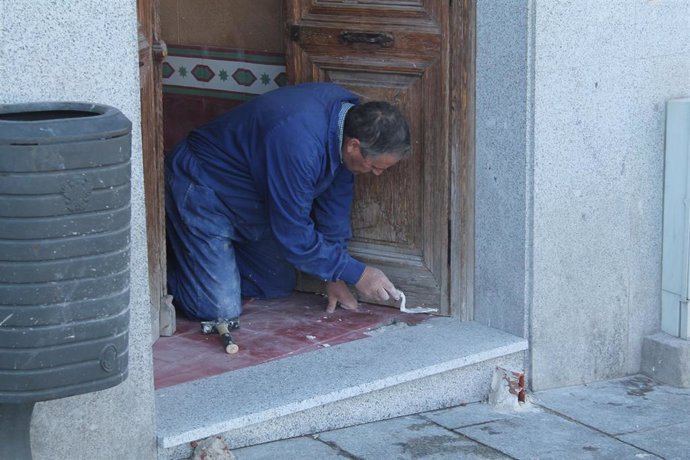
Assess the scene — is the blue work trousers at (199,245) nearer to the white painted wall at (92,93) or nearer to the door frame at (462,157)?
the door frame at (462,157)

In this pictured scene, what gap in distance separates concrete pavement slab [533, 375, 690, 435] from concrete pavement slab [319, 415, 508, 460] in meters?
0.62

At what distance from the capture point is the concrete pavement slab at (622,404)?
4590mm

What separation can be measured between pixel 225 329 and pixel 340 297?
670 mm

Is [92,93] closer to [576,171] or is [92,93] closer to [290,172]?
[290,172]

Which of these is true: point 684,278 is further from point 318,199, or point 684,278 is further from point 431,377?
point 318,199

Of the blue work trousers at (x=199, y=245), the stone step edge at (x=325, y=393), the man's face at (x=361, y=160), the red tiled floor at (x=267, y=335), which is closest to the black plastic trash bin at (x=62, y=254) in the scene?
the stone step edge at (x=325, y=393)

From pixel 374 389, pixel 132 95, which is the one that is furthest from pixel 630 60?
pixel 132 95

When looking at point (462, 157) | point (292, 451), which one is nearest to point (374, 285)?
point (462, 157)

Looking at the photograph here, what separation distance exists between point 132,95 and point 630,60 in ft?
8.02

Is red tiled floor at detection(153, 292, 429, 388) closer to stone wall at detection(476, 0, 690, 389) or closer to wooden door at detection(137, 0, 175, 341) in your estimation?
wooden door at detection(137, 0, 175, 341)

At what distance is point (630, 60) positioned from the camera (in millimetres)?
4883

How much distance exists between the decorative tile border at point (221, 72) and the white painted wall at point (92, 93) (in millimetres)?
2575

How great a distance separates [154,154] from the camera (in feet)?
15.2

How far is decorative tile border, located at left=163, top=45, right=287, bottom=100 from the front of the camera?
6.09 metres
